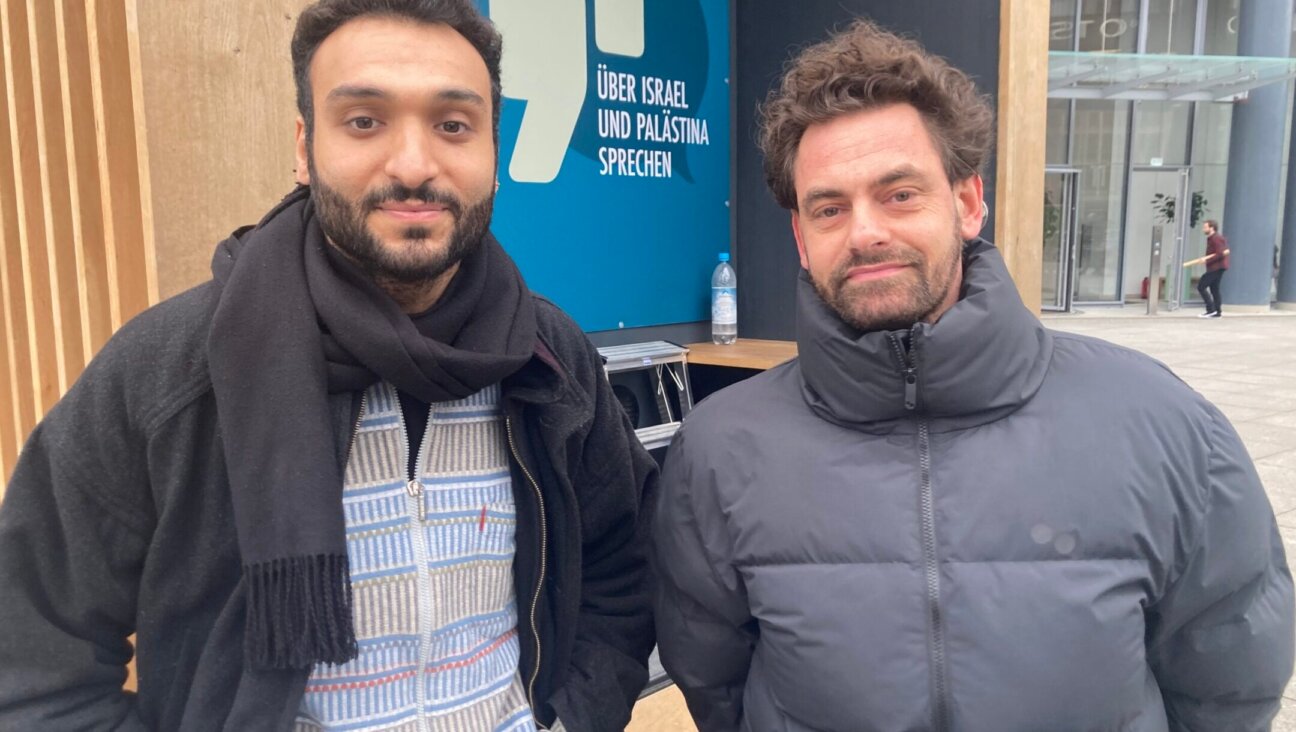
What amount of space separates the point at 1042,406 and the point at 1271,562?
0.45 metres

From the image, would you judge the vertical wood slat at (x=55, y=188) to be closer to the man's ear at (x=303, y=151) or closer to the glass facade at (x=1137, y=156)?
the man's ear at (x=303, y=151)

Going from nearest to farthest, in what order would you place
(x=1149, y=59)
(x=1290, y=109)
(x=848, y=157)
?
(x=848, y=157) → (x=1149, y=59) → (x=1290, y=109)

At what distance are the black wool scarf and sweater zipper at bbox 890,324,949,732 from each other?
2.18 feet

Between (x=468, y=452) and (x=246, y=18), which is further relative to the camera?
(x=246, y=18)

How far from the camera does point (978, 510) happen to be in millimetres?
1426

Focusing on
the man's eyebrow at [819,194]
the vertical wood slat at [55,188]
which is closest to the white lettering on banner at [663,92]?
the man's eyebrow at [819,194]

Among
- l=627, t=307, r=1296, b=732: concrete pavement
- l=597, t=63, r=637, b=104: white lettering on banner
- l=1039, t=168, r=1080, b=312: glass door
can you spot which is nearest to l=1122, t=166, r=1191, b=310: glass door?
l=627, t=307, r=1296, b=732: concrete pavement

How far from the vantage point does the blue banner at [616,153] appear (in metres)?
2.85

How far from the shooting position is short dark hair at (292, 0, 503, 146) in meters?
1.45

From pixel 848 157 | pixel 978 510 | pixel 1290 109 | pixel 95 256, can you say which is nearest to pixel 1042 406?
pixel 978 510

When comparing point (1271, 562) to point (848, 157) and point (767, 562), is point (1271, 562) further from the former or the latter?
point (848, 157)

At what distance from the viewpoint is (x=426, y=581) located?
1.45 m

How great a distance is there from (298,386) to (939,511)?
3.35 feet

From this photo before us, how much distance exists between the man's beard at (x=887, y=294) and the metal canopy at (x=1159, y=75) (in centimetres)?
1403
